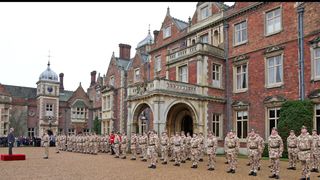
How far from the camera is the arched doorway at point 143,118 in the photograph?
24.2 m

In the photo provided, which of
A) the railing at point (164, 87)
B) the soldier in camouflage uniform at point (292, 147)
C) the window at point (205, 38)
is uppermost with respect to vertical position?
the window at point (205, 38)

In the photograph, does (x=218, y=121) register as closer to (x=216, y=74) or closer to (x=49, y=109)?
(x=216, y=74)

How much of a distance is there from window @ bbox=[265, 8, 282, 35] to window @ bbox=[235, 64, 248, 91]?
3005mm

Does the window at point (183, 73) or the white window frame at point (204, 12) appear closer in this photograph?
the window at point (183, 73)

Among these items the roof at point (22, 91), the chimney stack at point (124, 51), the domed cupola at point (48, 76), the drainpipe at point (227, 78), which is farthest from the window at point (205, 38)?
the roof at point (22, 91)

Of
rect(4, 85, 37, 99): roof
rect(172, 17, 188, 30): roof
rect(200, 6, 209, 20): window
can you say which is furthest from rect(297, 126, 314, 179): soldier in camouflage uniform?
rect(4, 85, 37, 99): roof

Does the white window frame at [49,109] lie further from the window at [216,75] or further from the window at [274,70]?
the window at [274,70]

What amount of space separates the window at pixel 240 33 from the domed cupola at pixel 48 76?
33.6 m

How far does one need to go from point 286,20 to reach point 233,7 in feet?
15.8

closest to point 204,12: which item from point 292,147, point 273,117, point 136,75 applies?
point 273,117

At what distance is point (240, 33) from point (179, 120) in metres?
7.80

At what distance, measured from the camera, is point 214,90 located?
24688mm

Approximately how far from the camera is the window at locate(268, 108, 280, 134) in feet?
70.8

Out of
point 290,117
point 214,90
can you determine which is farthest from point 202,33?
point 290,117
